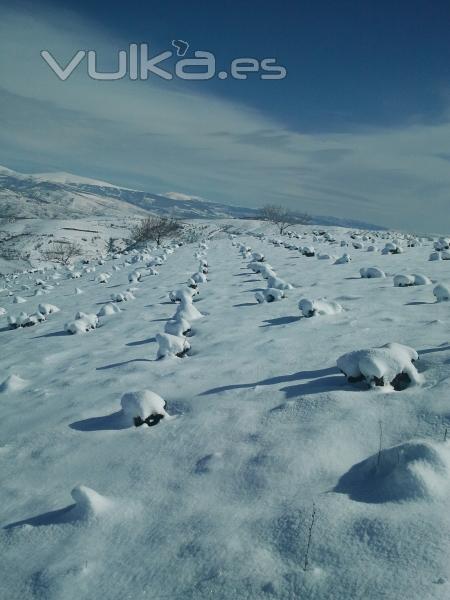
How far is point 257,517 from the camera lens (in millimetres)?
2150

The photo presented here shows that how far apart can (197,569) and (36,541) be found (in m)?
1.05

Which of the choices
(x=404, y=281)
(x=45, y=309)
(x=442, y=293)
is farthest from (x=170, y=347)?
(x=45, y=309)

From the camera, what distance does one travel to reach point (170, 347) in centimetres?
518

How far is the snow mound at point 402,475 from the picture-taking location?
2066mm

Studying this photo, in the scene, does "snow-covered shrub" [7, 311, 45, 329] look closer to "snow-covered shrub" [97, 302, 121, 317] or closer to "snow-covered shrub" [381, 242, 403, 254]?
"snow-covered shrub" [97, 302, 121, 317]

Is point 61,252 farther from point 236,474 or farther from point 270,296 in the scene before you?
point 236,474

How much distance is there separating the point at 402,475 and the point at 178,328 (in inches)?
173

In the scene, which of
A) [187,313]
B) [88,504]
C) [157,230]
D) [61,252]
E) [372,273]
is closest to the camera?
[88,504]

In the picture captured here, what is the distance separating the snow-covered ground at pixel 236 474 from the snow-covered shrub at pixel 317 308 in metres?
0.65

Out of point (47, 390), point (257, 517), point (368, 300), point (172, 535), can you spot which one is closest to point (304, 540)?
point (257, 517)

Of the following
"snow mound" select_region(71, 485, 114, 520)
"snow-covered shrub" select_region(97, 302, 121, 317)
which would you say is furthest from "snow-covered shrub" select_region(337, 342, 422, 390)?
"snow-covered shrub" select_region(97, 302, 121, 317)

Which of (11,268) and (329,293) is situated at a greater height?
(329,293)

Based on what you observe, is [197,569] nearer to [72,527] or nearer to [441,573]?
[72,527]

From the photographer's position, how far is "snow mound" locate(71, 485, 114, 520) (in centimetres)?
234
